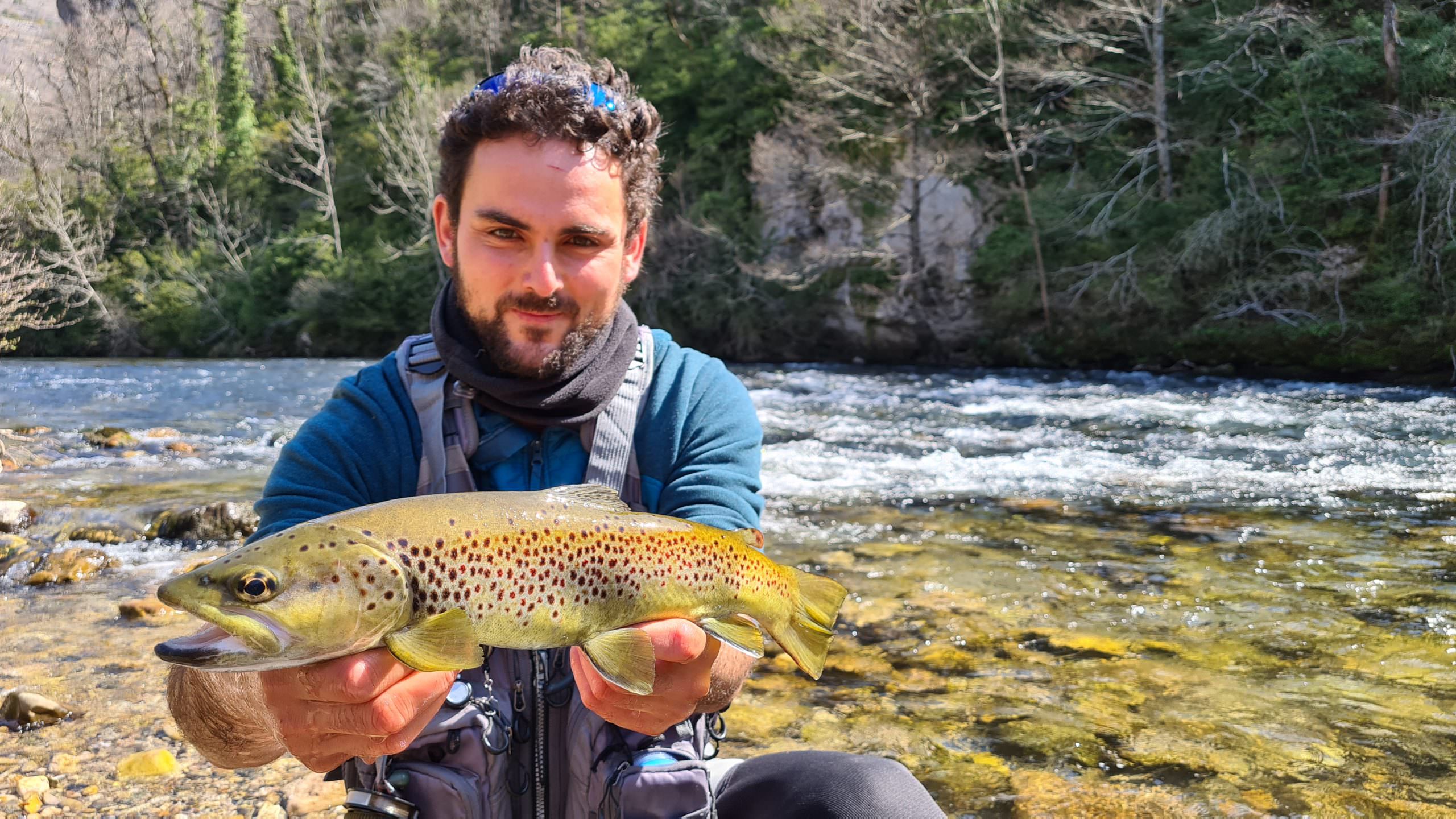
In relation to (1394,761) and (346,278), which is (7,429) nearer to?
(1394,761)

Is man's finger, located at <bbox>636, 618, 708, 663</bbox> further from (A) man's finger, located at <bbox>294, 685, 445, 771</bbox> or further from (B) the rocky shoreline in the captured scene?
(B) the rocky shoreline

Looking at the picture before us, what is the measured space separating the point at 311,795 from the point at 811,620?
2332 millimetres

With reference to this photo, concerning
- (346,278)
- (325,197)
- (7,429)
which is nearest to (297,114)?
(325,197)

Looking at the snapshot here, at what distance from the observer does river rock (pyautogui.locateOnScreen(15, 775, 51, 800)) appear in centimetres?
324

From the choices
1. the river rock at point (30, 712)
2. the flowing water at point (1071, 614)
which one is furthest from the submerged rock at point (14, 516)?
the river rock at point (30, 712)

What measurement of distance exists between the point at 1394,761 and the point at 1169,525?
4055mm

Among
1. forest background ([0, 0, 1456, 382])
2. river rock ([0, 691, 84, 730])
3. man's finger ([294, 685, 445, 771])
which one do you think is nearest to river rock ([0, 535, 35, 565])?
river rock ([0, 691, 84, 730])

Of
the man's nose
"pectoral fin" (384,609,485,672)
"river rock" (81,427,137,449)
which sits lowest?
"river rock" (81,427,137,449)

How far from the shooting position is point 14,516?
25.8 feet

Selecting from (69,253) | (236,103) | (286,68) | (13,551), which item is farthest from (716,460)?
(286,68)

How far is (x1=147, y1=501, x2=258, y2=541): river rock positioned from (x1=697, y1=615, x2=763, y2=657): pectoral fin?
6.59 m

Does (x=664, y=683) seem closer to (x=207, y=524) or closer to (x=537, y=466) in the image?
(x=537, y=466)

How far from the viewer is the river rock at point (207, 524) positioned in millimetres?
7457

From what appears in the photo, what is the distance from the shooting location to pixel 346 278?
38.7 m
